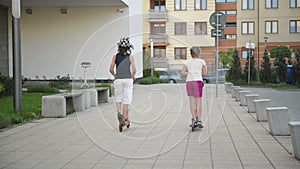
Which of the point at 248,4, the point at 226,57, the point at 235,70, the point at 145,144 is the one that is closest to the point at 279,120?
the point at 145,144

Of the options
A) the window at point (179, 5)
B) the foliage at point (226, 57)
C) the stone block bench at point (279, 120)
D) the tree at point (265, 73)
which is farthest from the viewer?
the foliage at point (226, 57)

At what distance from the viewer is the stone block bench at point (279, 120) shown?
9.00 m

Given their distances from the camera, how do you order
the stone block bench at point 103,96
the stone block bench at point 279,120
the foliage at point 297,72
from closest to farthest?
the stone block bench at point 279,120 < the stone block bench at point 103,96 < the foliage at point 297,72

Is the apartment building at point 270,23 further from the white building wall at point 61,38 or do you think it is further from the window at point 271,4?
the white building wall at point 61,38

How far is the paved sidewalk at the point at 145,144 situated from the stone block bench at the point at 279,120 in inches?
10.5

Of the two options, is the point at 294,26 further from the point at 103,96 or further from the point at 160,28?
the point at 103,96

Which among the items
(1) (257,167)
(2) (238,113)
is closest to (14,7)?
Answer: (2) (238,113)

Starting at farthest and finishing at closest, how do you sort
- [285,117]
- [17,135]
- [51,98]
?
[51,98] < [17,135] < [285,117]

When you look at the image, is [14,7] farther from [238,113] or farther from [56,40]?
[56,40]

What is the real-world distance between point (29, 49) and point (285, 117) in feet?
71.4

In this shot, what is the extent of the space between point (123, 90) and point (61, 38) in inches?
738

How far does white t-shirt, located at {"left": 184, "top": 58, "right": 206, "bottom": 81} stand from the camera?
10031mm

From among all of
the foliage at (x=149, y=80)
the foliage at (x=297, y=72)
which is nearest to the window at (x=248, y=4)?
the foliage at (x=297, y=72)

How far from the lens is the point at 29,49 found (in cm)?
2822
